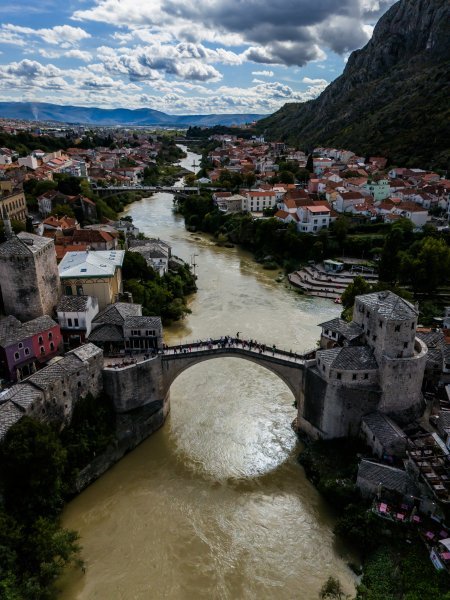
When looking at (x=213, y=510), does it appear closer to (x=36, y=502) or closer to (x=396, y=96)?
(x=36, y=502)

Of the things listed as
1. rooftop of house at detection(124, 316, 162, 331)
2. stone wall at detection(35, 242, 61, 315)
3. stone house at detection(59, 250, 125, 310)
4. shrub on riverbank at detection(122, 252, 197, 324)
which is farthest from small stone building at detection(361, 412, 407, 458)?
stone wall at detection(35, 242, 61, 315)

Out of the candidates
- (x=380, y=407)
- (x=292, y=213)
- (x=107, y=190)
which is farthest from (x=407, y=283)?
(x=107, y=190)

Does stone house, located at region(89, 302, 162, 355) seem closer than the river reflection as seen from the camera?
No

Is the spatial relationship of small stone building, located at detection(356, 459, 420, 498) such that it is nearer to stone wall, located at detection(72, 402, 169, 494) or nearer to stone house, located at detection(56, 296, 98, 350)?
stone wall, located at detection(72, 402, 169, 494)

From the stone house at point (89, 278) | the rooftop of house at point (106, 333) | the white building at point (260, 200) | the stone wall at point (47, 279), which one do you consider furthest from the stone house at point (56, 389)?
the white building at point (260, 200)

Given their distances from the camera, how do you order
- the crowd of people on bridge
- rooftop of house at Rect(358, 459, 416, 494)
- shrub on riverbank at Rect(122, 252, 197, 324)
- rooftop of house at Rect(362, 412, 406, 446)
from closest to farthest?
rooftop of house at Rect(358, 459, 416, 494) < rooftop of house at Rect(362, 412, 406, 446) < the crowd of people on bridge < shrub on riverbank at Rect(122, 252, 197, 324)

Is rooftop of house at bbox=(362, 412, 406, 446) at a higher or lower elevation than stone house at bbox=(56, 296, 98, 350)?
lower

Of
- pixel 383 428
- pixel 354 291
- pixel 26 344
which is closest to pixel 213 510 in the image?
pixel 383 428
